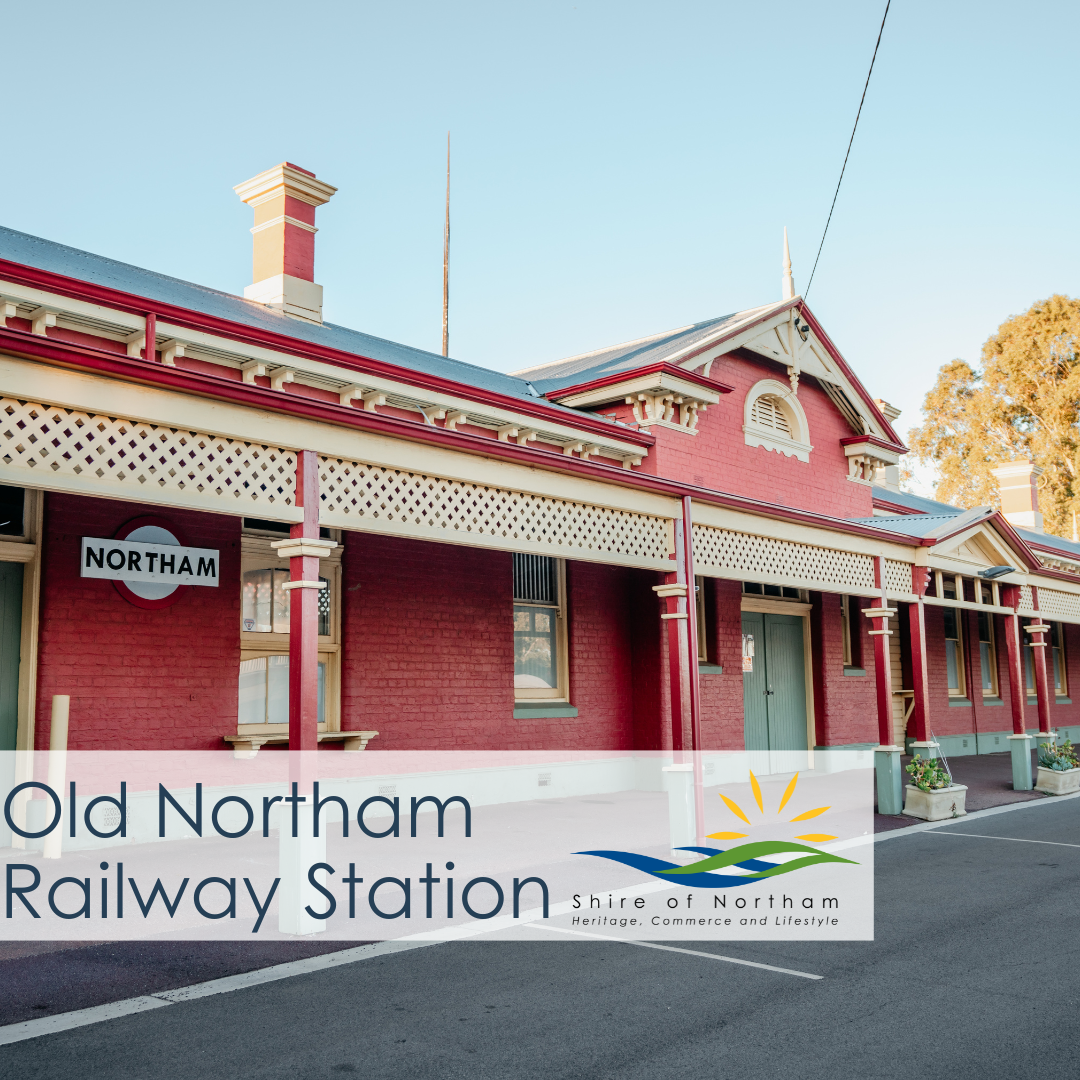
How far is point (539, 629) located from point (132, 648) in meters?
5.20

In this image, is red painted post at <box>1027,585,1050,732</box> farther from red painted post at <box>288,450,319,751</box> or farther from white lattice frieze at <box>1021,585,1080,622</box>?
red painted post at <box>288,450,319,751</box>

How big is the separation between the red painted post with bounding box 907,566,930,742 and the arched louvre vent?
13.2 feet

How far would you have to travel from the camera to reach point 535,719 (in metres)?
12.4

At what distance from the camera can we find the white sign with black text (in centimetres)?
865

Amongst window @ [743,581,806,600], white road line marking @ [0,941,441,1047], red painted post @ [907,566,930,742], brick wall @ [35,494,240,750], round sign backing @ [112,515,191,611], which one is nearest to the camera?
white road line marking @ [0,941,441,1047]

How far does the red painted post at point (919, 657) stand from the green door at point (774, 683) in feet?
10.4

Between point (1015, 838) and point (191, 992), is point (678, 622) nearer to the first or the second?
point (1015, 838)

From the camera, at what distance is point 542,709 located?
40.9 ft

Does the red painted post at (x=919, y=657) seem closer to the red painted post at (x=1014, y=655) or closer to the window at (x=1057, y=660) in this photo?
the red painted post at (x=1014, y=655)

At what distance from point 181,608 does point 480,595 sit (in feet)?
11.9

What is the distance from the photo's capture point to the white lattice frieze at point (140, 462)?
5332mm

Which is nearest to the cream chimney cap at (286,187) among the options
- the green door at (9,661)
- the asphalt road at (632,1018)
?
the green door at (9,661)

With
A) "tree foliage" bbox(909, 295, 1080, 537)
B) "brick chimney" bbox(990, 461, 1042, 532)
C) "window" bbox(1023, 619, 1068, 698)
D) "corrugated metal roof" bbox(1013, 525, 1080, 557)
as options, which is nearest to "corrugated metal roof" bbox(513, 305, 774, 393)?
"corrugated metal roof" bbox(1013, 525, 1080, 557)
